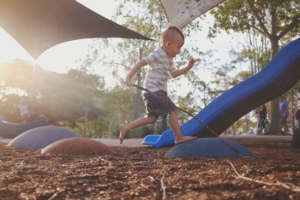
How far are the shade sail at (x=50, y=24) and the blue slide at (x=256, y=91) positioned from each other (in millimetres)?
4060

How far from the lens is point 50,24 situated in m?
10.6

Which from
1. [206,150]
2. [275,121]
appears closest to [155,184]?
[206,150]

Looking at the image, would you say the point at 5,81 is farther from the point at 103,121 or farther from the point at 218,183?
the point at 218,183

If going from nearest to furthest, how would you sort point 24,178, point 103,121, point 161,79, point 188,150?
point 24,178 < point 188,150 < point 161,79 < point 103,121

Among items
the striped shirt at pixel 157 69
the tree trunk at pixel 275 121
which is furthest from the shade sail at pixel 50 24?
the tree trunk at pixel 275 121

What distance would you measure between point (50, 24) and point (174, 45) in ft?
23.2

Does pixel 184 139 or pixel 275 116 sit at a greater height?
pixel 275 116

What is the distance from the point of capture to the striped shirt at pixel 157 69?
4.43 meters

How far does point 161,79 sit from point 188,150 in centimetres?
94

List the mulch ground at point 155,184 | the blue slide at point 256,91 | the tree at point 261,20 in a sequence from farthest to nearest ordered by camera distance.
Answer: the tree at point 261,20
the blue slide at point 256,91
the mulch ground at point 155,184

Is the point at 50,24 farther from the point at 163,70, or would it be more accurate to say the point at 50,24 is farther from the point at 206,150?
the point at 206,150

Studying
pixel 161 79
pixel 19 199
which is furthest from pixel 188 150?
Result: pixel 19 199

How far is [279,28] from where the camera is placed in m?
14.8

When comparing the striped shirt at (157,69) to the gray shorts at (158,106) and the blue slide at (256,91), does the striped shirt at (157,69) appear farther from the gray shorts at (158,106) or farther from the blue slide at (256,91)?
the blue slide at (256,91)
